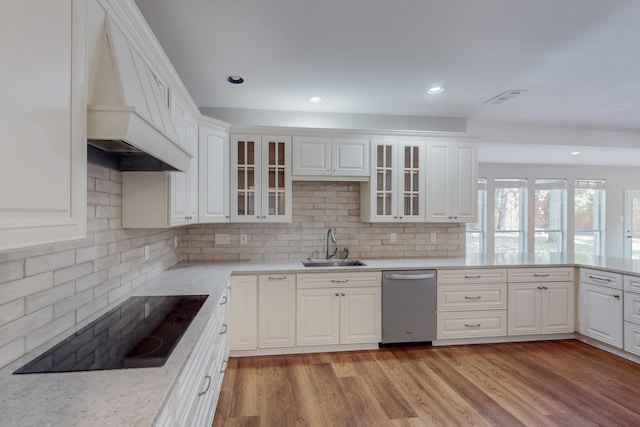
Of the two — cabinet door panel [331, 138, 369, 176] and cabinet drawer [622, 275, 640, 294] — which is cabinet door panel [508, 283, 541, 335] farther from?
cabinet door panel [331, 138, 369, 176]

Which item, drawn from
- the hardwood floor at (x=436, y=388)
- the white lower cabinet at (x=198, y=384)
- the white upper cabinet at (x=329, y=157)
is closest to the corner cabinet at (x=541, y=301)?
the hardwood floor at (x=436, y=388)

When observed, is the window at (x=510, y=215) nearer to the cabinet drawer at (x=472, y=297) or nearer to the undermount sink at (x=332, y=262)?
the cabinet drawer at (x=472, y=297)

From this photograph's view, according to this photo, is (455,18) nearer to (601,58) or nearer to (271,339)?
(601,58)

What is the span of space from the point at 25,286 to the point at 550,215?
27.5 ft

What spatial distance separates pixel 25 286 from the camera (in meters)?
1.23

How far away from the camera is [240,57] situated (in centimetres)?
243

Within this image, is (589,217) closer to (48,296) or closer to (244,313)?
(244,313)

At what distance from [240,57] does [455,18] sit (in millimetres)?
1481

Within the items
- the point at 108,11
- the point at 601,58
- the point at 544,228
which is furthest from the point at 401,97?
the point at 544,228

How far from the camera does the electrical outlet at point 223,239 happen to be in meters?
3.58

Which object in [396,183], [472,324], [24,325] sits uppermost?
[396,183]

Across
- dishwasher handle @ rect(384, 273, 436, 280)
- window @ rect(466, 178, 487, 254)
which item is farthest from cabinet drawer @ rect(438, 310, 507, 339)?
window @ rect(466, 178, 487, 254)

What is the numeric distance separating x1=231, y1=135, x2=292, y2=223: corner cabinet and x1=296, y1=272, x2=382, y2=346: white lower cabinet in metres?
0.80

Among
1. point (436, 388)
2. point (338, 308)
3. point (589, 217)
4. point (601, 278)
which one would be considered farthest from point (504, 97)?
point (589, 217)
